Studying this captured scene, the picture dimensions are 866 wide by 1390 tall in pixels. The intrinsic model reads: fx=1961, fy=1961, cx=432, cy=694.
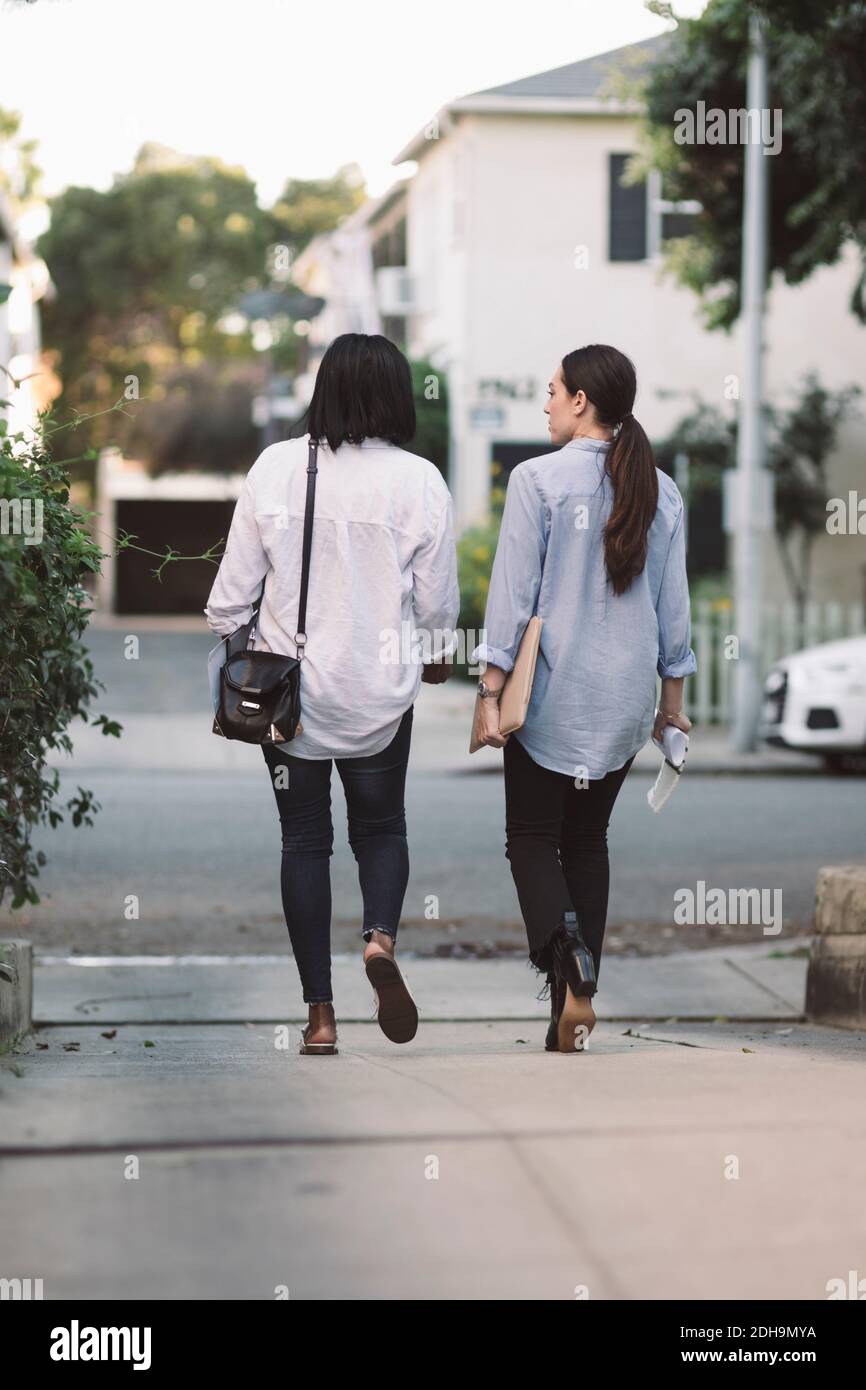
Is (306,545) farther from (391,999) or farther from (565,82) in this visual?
(565,82)

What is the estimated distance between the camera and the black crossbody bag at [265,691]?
14.9ft

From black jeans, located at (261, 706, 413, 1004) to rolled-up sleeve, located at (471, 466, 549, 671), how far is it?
0.91ft

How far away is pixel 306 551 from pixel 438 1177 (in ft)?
6.33

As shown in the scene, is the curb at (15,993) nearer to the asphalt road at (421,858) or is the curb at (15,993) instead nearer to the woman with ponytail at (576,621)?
the woman with ponytail at (576,621)

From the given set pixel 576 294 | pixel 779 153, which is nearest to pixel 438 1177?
pixel 779 153

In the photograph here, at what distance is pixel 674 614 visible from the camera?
4.83 m

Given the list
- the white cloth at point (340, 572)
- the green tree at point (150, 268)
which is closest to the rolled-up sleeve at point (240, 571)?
the white cloth at point (340, 572)

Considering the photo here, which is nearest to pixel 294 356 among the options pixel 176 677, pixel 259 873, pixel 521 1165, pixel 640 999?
pixel 176 677

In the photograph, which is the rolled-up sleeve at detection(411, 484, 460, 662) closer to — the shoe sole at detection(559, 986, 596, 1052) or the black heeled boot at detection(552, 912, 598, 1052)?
the black heeled boot at detection(552, 912, 598, 1052)

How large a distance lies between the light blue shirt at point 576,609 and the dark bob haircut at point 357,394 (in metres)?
0.34

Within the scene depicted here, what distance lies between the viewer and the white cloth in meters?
4.59

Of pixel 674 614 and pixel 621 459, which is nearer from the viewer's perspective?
pixel 621 459
